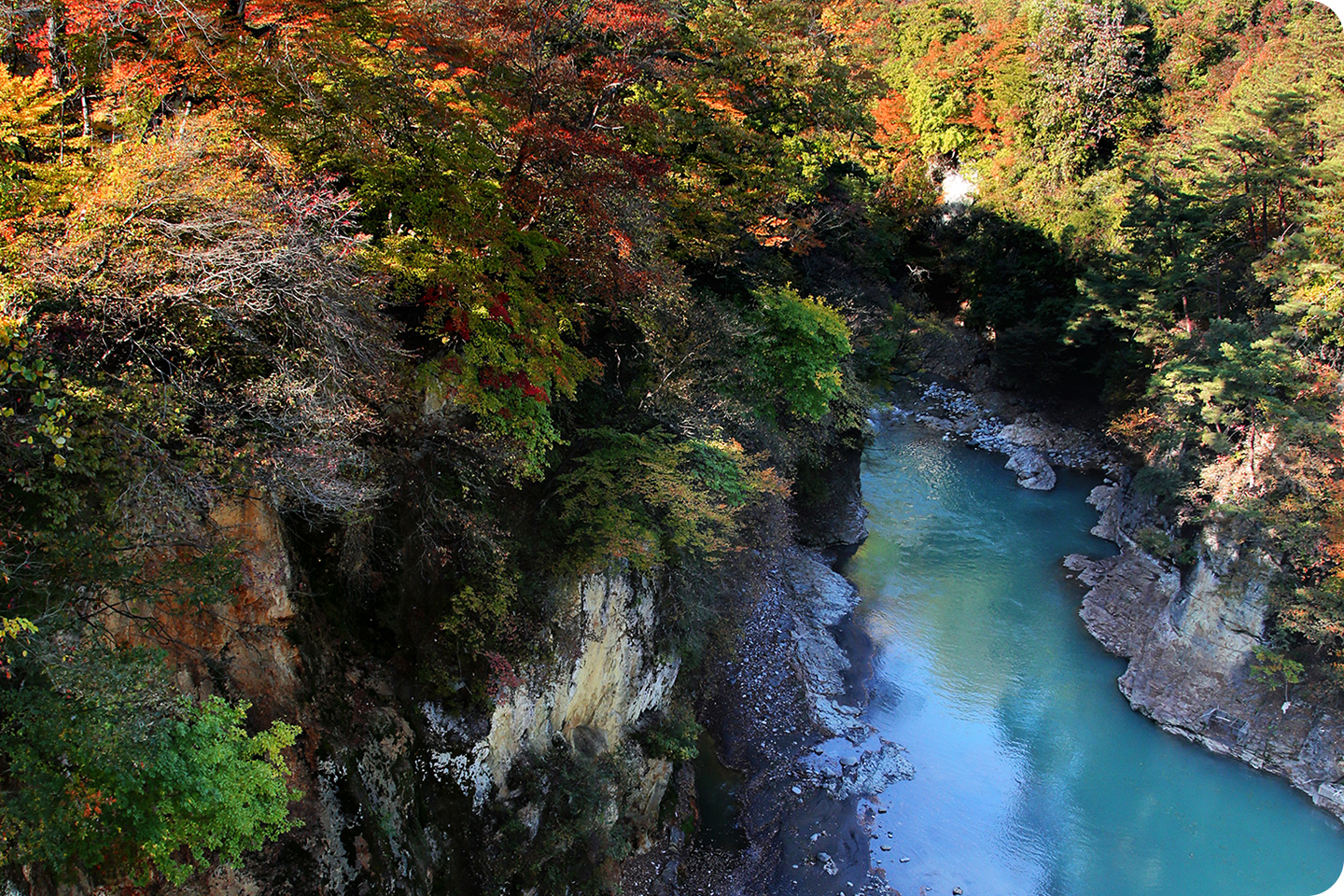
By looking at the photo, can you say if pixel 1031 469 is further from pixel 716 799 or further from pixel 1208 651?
pixel 716 799

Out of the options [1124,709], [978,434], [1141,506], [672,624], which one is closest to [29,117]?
[672,624]

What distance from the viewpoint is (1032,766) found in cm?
1659

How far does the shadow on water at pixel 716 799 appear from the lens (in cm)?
1366

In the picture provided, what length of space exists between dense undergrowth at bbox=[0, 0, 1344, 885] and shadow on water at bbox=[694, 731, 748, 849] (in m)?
2.55

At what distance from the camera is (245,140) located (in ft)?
23.6

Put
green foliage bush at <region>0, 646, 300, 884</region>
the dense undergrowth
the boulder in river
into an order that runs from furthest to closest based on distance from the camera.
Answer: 1. the boulder in river
2. the dense undergrowth
3. green foliage bush at <region>0, 646, 300, 884</region>

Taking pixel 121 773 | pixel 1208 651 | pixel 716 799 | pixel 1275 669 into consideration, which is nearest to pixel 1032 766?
pixel 1208 651

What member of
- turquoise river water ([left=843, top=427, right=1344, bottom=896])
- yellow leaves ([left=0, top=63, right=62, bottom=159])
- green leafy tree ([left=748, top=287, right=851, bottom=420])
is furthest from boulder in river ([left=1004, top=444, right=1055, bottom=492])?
yellow leaves ([left=0, top=63, right=62, bottom=159])

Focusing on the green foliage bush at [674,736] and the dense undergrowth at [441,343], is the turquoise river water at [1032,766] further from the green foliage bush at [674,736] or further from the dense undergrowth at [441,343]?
the green foliage bush at [674,736]

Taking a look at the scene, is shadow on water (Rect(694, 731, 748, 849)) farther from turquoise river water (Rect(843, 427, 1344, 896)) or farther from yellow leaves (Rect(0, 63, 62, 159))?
yellow leaves (Rect(0, 63, 62, 159))

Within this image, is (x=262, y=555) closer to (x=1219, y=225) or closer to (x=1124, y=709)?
(x=1124, y=709)

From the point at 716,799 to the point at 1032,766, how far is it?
7472 mm

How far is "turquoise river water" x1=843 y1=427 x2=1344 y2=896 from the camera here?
14531 millimetres

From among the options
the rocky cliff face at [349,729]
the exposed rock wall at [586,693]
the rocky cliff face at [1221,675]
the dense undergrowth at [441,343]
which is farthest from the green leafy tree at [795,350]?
the rocky cliff face at [1221,675]
